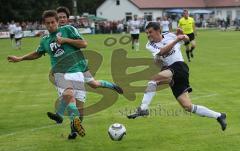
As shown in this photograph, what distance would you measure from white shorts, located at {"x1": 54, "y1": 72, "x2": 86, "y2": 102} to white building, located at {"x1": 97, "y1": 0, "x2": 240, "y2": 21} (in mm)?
86781

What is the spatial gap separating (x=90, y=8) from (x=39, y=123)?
91868 mm

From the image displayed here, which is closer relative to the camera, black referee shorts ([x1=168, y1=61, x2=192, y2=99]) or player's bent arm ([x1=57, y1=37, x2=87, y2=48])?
player's bent arm ([x1=57, y1=37, x2=87, y2=48])

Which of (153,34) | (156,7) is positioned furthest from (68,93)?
(156,7)

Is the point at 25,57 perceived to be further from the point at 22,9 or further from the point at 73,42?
the point at 22,9

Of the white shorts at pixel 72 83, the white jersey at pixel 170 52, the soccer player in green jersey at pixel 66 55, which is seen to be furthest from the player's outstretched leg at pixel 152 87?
the soccer player in green jersey at pixel 66 55

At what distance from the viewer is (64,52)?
8859 millimetres

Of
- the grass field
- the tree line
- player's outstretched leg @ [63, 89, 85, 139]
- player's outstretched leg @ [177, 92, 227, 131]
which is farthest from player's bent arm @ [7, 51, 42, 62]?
the tree line

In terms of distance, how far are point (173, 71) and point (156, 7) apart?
3510 inches

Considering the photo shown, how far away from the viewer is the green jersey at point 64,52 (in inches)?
348

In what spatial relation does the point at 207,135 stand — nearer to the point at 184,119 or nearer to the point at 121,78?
the point at 184,119

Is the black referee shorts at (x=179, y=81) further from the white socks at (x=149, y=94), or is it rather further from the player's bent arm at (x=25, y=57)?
the player's bent arm at (x=25, y=57)

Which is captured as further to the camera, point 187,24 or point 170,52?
point 187,24

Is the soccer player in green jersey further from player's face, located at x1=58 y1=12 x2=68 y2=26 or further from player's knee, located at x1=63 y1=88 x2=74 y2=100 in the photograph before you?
player's face, located at x1=58 y1=12 x2=68 y2=26

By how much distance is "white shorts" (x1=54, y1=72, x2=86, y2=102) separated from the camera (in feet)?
29.1
